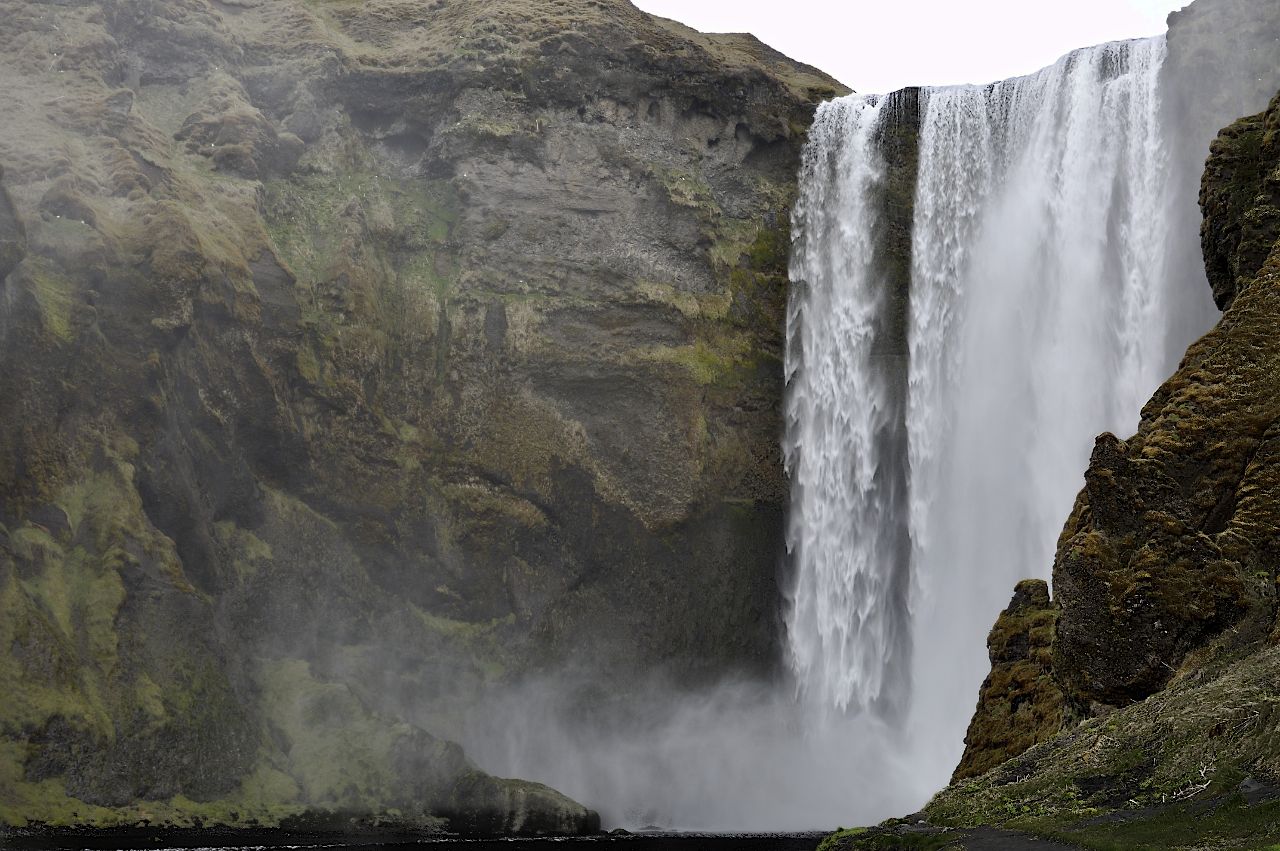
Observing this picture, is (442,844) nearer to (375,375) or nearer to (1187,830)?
(375,375)

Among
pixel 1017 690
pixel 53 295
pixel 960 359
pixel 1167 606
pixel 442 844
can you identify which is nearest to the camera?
pixel 1167 606

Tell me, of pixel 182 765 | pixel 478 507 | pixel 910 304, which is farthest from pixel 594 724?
pixel 910 304

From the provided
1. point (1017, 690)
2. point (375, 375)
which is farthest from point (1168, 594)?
point (375, 375)

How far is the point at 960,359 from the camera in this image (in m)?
56.8

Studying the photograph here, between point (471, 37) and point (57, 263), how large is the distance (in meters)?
22.7

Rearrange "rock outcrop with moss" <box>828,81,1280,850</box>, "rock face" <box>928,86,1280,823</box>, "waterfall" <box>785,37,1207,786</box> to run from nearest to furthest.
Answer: "rock outcrop with moss" <box>828,81,1280,850</box>, "rock face" <box>928,86,1280,823</box>, "waterfall" <box>785,37,1207,786</box>

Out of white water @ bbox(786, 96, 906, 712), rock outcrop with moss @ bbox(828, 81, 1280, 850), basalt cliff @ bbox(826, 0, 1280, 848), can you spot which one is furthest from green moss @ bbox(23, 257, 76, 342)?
rock outcrop with moss @ bbox(828, 81, 1280, 850)

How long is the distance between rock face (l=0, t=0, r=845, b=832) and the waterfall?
101 inches

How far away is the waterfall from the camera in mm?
50531

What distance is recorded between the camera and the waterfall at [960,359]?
50.5 metres

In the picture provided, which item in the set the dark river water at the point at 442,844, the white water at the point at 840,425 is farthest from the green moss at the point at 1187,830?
the white water at the point at 840,425

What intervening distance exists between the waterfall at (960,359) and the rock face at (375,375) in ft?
8.42

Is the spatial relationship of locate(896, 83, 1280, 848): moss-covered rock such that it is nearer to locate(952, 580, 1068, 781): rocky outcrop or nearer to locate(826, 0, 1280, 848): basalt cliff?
locate(826, 0, 1280, 848): basalt cliff

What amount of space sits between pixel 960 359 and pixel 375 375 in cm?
2515
